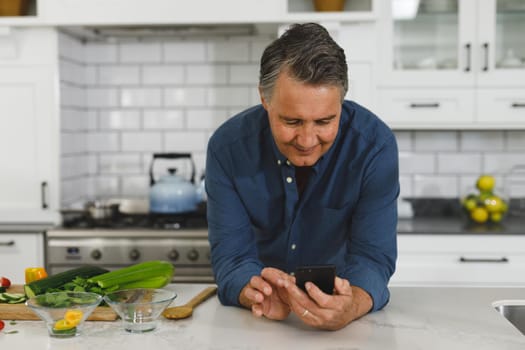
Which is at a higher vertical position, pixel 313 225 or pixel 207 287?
pixel 313 225

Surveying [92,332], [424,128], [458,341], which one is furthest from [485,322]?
[424,128]

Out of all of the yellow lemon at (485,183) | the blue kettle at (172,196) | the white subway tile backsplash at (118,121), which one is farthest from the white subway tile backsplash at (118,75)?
the yellow lemon at (485,183)

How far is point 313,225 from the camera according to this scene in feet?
7.01

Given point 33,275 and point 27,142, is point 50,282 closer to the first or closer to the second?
point 33,275

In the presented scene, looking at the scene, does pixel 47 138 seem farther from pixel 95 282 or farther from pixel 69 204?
pixel 95 282

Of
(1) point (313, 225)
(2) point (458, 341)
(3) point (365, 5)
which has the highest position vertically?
(3) point (365, 5)

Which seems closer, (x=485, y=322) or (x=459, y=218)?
(x=485, y=322)

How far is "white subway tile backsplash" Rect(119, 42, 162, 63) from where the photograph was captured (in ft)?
13.3

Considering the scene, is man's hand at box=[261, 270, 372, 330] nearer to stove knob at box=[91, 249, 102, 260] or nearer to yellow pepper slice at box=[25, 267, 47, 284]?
yellow pepper slice at box=[25, 267, 47, 284]

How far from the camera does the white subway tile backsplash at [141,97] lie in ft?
13.4

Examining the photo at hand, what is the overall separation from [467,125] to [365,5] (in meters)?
0.84

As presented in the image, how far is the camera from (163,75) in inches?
160

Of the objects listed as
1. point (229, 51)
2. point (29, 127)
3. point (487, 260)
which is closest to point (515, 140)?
point (487, 260)

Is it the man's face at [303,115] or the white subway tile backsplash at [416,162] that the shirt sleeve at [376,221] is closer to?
the man's face at [303,115]
